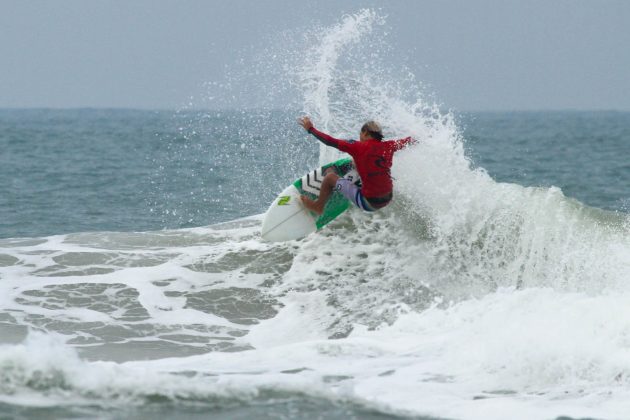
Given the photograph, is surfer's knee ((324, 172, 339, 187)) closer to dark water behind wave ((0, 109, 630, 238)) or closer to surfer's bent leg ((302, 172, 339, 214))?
surfer's bent leg ((302, 172, 339, 214))

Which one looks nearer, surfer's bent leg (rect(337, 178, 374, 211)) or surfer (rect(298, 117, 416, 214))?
surfer (rect(298, 117, 416, 214))

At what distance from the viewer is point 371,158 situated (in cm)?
998

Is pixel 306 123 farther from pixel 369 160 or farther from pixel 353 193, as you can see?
pixel 353 193

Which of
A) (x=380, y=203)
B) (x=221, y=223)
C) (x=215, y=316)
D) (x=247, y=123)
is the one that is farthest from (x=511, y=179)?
(x=247, y=123)

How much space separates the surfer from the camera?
9.92 metres

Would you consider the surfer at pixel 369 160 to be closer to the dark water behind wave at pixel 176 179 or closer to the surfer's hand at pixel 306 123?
the surfer's hand at pixel 306 123

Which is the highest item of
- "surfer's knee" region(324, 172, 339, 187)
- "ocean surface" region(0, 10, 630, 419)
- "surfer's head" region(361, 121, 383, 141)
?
"surfer's head" region(361, 121, 383, 141)

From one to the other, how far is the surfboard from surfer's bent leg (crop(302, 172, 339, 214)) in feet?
0.20

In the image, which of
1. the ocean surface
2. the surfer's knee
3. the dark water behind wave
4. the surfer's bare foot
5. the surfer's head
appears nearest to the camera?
the ocean surface

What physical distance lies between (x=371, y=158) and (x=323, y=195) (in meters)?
1.14

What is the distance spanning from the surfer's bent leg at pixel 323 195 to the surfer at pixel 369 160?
223 millimetres

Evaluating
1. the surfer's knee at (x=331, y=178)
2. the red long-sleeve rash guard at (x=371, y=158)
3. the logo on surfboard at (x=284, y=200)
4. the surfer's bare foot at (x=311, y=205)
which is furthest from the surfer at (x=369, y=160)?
the logo on surfboard at (x=284, y=200)

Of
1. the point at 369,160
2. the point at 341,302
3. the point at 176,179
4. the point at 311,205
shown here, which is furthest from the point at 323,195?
the point at 176,179

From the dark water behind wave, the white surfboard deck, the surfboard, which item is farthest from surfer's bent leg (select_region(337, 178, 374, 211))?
the dark water behind wave
